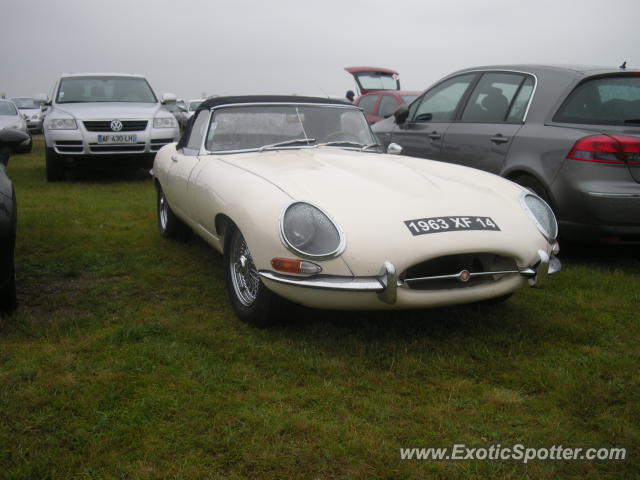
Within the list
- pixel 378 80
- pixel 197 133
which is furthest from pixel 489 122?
pixel 378 80

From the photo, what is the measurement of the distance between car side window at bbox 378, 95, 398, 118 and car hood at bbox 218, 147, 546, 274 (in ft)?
22.2

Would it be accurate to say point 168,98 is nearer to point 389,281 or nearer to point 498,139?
point 498,139

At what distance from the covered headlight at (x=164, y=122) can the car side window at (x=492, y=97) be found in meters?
5.53

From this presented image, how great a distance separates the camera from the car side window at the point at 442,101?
6.11 metres

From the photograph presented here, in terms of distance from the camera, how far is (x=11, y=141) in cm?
427

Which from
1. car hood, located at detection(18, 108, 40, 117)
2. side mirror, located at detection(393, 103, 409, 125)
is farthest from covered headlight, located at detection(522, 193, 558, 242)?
car hood, located at detection(18, 108, 40, 117)

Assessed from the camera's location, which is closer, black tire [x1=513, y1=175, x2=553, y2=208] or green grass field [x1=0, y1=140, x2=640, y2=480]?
green grass field [x1=0, y1=140, x2=640, y2=480]

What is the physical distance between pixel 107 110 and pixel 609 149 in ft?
24.8

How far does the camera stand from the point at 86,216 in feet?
23.2

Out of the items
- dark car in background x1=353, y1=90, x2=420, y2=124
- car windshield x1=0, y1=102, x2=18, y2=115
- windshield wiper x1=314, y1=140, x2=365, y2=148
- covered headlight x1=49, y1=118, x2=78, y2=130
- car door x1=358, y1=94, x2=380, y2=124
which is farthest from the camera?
A: car windshield x1=0, y1=102, x2=18, y2=115

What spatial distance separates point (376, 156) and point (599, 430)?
7.88ft

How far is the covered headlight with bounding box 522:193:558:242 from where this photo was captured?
139 inches

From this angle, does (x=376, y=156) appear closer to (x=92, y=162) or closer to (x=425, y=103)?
(x=425, y=103)

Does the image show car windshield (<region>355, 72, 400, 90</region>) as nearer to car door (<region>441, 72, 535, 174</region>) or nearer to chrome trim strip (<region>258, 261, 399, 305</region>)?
car door (<region>441, 72, 535, 174</region>)
